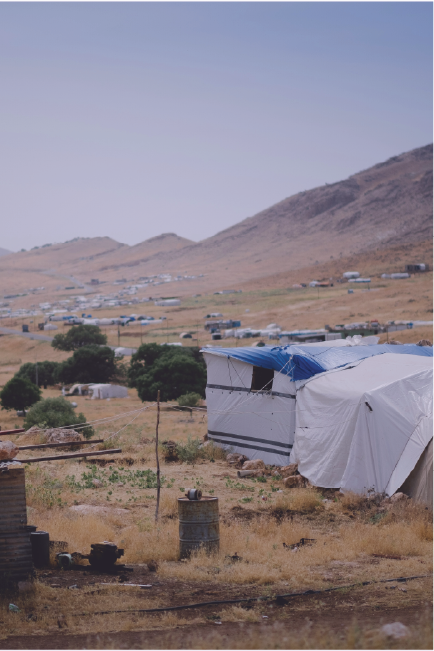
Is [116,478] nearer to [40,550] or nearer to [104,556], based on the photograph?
[40,550]

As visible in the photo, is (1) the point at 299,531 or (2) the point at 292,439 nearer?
(1) the point at 299,531

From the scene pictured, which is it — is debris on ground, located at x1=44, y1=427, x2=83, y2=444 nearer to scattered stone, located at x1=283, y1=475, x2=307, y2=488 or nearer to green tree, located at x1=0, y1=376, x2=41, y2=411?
scattered stone, located at x1=283, y1=475, x2=307, y2=488

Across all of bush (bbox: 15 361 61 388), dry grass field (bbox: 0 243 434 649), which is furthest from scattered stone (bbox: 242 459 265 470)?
bush (bbox: 15 361 61 388)

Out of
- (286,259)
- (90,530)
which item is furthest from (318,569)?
(286,259)

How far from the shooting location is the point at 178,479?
1800 cm

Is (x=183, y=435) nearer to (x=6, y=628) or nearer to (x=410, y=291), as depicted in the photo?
(x=6, y=628)

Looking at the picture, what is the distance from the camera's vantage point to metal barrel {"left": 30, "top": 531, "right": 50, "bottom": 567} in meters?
10.5

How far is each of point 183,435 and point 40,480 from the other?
11538 mm

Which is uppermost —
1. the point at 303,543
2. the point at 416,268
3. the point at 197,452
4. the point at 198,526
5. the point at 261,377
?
the point at 416,268

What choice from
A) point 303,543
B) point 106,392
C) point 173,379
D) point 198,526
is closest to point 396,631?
point 198,526

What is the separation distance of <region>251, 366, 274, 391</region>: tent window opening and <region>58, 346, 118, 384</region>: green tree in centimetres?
4212

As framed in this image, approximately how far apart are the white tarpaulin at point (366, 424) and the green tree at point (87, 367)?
45536mm

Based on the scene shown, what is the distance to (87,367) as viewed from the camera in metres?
63.0

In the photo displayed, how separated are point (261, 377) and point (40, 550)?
40.1ft
